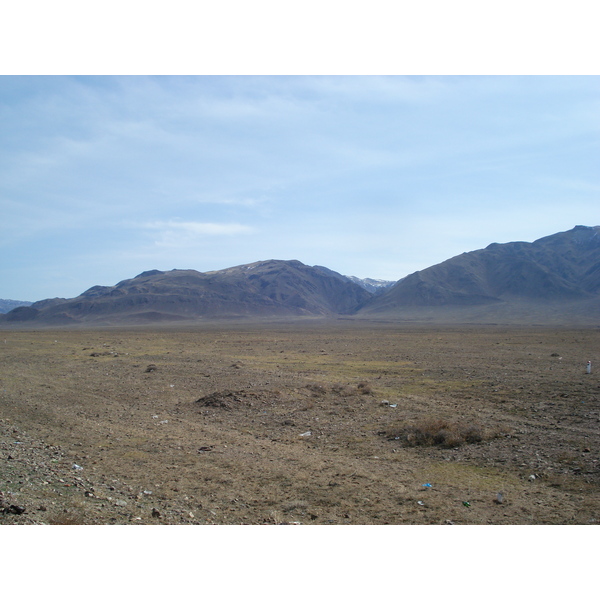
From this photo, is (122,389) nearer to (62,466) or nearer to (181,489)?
(62,466)

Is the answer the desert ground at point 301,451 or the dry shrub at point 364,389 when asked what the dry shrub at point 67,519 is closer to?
the desert ground at point 301,451

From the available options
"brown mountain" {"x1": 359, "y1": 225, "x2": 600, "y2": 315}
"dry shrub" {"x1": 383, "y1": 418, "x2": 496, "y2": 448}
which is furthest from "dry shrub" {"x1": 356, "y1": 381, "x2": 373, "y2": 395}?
"brown mountain" {"x1": 359, "y1": 225, "x2": 600, "y2": 315}

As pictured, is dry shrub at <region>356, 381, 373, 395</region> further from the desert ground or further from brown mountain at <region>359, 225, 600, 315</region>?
brown mountain at <region>359, 225, 600, 315</region>

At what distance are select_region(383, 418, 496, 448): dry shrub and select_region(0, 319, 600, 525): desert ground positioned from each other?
0.14ft

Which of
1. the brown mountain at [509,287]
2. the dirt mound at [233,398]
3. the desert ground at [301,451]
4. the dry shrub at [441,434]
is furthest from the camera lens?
the brown mountain at [509,287]

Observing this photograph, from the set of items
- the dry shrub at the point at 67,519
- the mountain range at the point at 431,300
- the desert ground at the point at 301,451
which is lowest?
the desert ground at the point at 301,451

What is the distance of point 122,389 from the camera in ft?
61.2

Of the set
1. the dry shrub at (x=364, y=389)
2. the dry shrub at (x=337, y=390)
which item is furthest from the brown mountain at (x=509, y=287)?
the dry shrub at (x=337, y=390)

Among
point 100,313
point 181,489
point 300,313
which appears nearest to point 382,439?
point 181,489

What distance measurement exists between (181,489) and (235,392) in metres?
8.19

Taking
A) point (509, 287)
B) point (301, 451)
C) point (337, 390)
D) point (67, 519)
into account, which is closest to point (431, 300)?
point (509, 287)

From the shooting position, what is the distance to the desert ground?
7.00m

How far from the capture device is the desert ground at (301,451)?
7004mm

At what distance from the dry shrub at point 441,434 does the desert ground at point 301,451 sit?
4 centimetres
